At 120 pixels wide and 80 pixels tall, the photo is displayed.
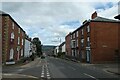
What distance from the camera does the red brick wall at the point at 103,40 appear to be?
42.7 m

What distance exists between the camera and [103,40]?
1708 inches

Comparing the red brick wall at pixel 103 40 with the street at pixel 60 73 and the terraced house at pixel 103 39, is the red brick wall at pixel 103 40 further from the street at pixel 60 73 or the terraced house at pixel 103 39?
the street at pixel 60 73

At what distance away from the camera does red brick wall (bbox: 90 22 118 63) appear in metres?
42.7

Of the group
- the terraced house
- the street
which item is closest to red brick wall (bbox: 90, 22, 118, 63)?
the terraced house

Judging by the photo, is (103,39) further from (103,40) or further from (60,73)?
(60,73)

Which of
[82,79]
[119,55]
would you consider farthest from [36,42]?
[82,79]

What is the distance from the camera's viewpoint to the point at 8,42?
37.5 metres

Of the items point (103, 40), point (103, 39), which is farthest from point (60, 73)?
point (103, 39)

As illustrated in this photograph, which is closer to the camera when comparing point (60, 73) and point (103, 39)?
point (60, 73)

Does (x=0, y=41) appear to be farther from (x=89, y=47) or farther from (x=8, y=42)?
(x=89, y=47)

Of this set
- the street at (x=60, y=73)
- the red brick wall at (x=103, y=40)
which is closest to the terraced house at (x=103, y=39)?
the red brick wall at (x=103, y=40)

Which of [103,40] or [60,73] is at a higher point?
[103,40]

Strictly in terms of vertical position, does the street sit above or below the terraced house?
below

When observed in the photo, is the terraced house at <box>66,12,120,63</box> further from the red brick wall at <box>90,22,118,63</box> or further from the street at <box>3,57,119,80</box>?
the street at <box>3,57,119,80</box>
